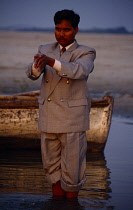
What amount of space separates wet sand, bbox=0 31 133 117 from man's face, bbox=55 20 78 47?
21.6 feet

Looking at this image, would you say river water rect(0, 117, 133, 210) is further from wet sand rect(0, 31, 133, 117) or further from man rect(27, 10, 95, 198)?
wet sand rect(0, 31, 133, 117)

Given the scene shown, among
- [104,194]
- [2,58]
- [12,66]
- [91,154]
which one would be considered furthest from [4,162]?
[2,58]

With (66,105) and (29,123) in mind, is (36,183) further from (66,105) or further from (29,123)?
(29,123)

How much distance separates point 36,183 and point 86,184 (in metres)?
0.52

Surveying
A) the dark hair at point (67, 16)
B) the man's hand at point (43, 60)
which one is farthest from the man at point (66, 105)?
the man's hand at point (43, 60)

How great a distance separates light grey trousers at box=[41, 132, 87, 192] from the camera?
187 inches

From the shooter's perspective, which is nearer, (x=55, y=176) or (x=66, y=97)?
(x=66, y=97)

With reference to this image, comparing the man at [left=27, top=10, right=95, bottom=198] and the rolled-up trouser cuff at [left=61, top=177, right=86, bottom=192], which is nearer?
the man at [left=27, top=10, right=95, bottom=198]

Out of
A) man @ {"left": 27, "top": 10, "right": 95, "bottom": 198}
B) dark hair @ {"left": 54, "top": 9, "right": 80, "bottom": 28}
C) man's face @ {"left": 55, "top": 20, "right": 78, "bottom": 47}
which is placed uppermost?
A: dark hair @ {"left": 54, "top": 9, "right": 80, "bottom": 28}

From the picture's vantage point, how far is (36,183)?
6.00m

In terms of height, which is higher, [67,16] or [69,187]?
[67,16]

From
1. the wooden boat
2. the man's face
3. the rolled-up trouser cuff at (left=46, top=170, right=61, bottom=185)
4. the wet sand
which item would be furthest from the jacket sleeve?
the wet sand

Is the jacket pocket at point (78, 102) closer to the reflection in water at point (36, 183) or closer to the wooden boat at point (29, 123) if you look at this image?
the reflection in water at point (36, 183)

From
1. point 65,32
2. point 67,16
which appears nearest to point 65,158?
point 65,32
